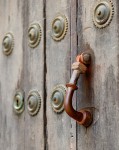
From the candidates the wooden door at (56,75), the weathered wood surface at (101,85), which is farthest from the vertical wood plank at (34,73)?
the weathered wood surface at (101,85)

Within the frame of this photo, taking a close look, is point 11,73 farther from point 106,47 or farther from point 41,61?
point 106,47

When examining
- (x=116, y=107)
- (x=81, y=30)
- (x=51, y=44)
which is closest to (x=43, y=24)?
(x=51, y=44)

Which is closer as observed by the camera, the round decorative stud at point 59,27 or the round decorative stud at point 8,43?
the round decorative stud at point 59,27

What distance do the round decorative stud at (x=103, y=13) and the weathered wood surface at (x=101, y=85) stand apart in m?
0.01

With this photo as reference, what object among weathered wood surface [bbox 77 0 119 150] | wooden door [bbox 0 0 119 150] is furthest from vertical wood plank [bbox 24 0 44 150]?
weathered wood surface [bbox 77 0 119 150]

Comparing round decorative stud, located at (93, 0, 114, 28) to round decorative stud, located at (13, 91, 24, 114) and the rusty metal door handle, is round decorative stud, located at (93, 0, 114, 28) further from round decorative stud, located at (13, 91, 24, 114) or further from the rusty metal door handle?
round decorative stud, located at (13, 91, 24, 114)

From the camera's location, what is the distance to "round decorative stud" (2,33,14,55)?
138 cm

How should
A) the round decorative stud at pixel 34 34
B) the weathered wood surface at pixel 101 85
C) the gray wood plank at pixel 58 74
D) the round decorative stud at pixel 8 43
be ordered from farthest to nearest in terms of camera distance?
the round decorative stud at pixel 8 43, the round decorative stud at pixel 34 34, the gray wood plank at pixel 58 74, the weathered wood surface at pixel 101 85

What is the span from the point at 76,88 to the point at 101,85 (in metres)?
0.06

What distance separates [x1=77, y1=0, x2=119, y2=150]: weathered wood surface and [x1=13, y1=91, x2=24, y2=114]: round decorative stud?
0.26 metres

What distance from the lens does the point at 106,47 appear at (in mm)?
1039

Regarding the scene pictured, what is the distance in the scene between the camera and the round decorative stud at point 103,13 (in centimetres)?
103

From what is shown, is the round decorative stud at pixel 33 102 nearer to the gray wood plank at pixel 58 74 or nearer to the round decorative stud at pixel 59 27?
the gray wood plank at pixel 58 74

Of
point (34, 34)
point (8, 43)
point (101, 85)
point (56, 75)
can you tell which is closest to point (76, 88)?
point (101, 85)
